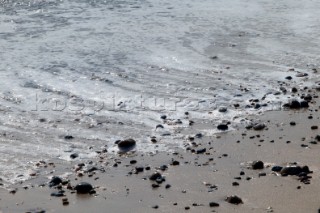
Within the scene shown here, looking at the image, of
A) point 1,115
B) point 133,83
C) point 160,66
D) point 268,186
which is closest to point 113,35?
point 160,66

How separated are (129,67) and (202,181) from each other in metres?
7.80

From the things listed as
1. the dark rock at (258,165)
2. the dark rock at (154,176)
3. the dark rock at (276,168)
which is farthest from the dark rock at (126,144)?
the dark rock at (276,168)

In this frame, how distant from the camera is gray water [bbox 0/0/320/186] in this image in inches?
488

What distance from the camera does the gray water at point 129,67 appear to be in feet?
40.7

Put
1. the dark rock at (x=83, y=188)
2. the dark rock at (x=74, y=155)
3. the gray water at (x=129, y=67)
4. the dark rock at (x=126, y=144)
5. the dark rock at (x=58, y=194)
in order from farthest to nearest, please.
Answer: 1. the gray water at (x=129, y=67)
2. the dark rock at (x=126, y=144)
3. the dark rock at (x=74, y=155)
4. the dark rock at (x=83, y=188)
5. the dark rock at (x=58, y=194)

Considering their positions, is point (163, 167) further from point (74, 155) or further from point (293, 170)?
point (293, 170)

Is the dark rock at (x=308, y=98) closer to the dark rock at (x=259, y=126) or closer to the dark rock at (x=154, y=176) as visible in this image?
the dark rock at (x=259, y=126)

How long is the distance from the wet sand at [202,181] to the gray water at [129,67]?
0.64m

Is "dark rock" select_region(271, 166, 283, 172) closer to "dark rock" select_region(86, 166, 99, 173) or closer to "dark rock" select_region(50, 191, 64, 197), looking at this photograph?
"dark rock" select_region(86, 166, 99, 173)

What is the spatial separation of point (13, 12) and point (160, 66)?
11483 millimetres

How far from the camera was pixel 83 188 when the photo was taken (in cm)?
959

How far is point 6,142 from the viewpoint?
1179cm

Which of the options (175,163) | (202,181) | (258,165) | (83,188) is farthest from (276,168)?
(83,188)

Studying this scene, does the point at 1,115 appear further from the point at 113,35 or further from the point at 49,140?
the point at 113,35
